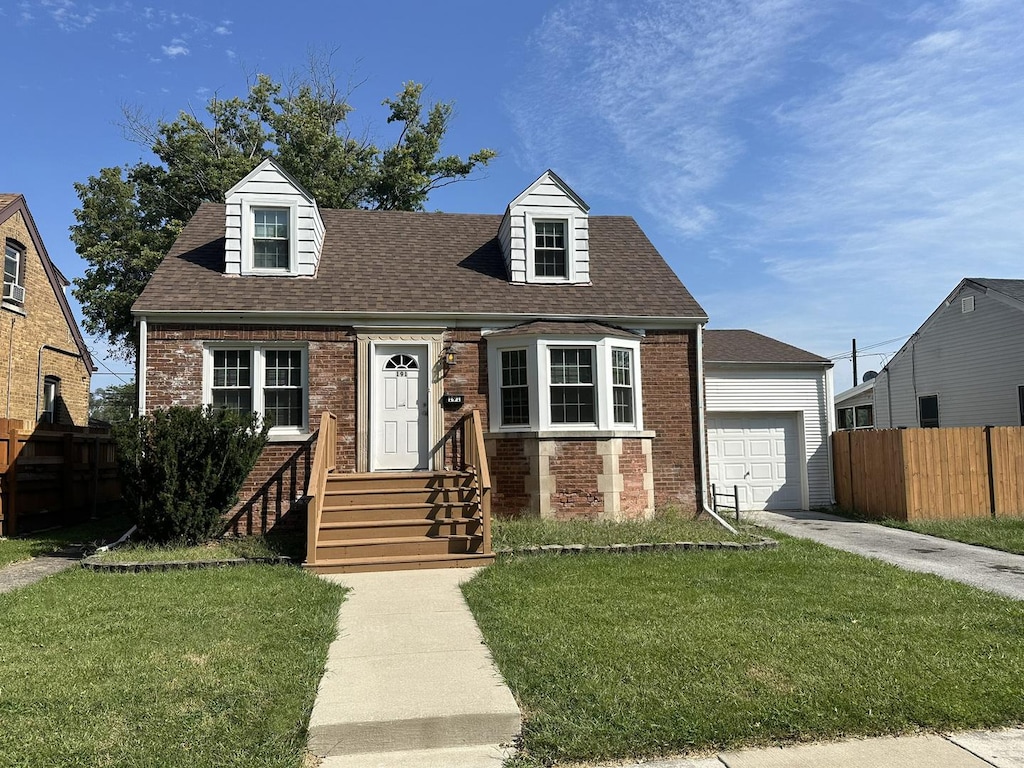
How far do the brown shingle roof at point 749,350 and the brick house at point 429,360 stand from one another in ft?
10.5

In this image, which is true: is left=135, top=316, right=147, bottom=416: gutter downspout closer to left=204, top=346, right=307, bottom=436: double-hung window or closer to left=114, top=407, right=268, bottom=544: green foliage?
left=204, top=346, right=307, bottom=436: double-hung window

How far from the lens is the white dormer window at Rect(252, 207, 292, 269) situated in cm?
1229

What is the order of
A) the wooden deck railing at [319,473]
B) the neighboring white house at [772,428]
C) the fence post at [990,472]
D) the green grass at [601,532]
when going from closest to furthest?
the wooden deck railing at [319,473]
the green grass at [601,532]
the fence post at [990,472]
the neighboring white house at [772,428]

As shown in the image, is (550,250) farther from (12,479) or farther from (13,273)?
(13,273)

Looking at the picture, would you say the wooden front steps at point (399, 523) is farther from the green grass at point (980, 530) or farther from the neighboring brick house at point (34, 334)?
the neighboring brick house at point (34, 334)

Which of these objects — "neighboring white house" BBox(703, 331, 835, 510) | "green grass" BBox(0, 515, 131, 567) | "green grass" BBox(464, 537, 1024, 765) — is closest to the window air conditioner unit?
"green grass" BBox(0, 515, 131, 567)

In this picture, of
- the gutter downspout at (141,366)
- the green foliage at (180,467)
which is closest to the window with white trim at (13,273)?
the gutter downspout at (141,366)

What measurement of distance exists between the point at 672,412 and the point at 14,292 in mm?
15009

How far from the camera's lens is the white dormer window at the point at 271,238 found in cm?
1229

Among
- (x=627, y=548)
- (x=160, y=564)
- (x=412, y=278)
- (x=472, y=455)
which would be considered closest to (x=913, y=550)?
(x=627, y=548)

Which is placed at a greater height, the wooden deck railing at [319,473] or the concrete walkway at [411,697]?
the wooden deck railing at [319,473]

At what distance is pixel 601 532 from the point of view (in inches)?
393

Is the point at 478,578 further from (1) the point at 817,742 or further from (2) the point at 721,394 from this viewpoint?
(2) the point at 721,394

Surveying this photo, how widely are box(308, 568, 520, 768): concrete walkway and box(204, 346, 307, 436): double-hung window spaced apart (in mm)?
5614
